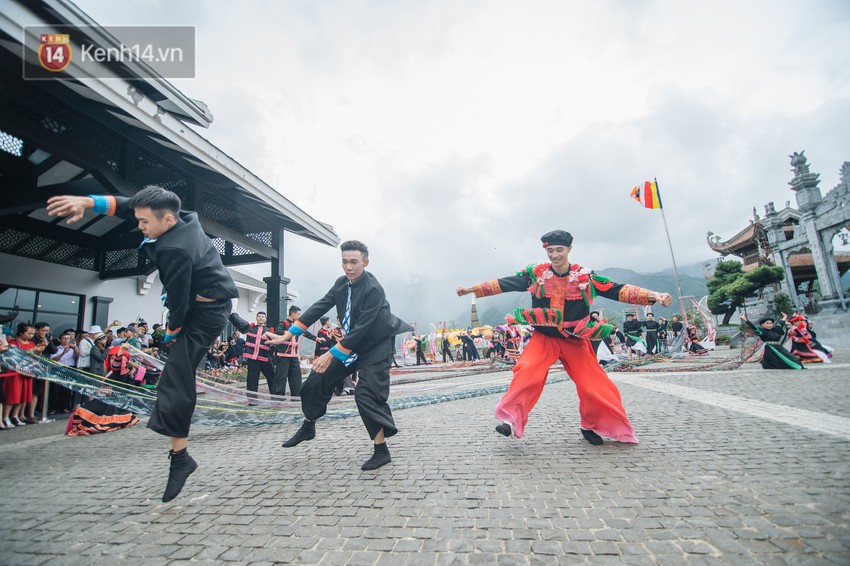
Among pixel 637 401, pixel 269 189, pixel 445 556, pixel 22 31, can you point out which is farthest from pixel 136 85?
pixel 637 401

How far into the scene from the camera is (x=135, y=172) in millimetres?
6160

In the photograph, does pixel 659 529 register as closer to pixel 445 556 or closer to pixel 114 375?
pixel 445 556

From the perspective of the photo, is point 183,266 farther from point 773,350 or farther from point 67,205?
point 773,350

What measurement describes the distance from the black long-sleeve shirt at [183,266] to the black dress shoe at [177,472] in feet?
2.82

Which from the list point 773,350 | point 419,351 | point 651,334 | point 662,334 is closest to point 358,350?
point 773,350

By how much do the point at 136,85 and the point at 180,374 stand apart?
14.8 feet

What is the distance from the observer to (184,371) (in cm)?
266

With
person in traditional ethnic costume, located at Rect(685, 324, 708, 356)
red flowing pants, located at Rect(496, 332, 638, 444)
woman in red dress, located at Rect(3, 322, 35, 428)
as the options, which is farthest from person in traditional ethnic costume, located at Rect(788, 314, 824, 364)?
woman in red dress, located at Rect(3, 322, 35, 428)

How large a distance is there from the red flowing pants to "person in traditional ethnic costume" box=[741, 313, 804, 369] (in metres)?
8.50

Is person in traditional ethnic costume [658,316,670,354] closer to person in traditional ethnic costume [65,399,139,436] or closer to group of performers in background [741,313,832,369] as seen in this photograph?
group of performers in background [741,313,832,369]

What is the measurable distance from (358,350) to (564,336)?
2.01 m

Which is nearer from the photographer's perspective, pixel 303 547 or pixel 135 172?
pixel 303 547

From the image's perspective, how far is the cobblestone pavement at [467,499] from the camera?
1.68m

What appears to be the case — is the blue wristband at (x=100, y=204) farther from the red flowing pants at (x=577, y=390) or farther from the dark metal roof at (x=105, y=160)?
the red flowing pants at (x=577, y=390)
